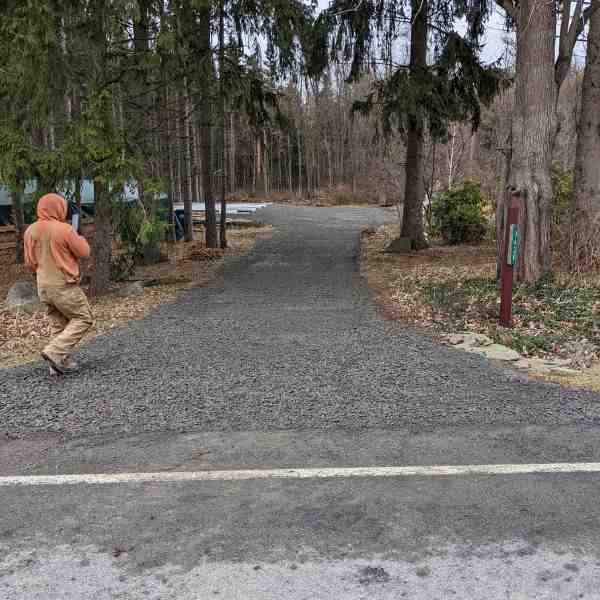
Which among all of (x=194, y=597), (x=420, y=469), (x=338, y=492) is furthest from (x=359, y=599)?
(x=420, y=469)

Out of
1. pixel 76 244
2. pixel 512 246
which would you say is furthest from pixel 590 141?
pixel 76 244

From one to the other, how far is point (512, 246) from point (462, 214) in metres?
12.0

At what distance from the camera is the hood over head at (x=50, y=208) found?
6355mm

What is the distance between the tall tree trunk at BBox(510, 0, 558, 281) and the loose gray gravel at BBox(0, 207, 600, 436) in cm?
335

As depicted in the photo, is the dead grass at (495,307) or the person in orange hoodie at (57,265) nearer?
the person in orange hoodie at (57,265)

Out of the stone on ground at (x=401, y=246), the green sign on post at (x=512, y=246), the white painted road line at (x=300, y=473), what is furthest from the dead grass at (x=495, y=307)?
the stone on ground at (x=401, y=246)

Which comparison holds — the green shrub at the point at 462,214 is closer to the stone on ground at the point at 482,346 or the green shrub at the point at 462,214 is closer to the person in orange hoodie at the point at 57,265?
the stone on ground at the point at 482,346

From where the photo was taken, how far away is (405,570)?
9.74ft

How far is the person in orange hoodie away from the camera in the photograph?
251 inches

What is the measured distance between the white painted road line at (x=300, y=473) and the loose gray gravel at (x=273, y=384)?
0.84 metres

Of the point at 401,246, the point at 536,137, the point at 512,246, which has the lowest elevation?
the point at 401,246

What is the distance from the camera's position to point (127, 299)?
12.2m

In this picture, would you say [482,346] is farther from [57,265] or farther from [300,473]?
[57,265]

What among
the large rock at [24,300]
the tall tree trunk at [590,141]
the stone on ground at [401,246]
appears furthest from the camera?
the stone on ground at [401,246]
